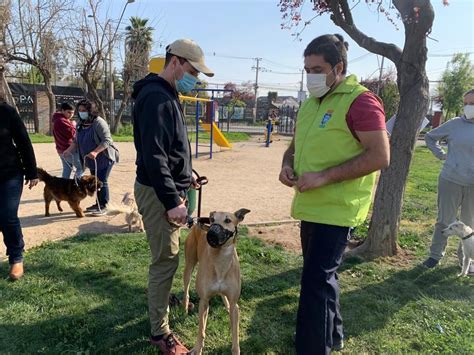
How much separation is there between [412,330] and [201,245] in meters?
2.05

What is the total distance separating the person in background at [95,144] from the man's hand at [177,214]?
4040 millimetres

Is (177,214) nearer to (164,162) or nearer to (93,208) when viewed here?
(164,162)

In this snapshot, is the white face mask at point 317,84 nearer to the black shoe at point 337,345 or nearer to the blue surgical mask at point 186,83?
the blue surgical mask at point 186,83

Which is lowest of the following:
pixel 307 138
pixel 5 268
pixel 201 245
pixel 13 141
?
pixel 5 268

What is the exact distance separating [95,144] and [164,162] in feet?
14.1

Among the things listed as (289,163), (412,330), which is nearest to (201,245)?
(289,163)

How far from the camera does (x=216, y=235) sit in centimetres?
251

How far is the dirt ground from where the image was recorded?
5.64m

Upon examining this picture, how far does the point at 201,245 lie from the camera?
3.16 m

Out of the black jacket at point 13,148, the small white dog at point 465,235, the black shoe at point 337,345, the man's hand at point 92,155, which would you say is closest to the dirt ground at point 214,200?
the man's hand at point 92,155

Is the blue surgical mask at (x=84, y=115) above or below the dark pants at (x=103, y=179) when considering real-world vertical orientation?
above

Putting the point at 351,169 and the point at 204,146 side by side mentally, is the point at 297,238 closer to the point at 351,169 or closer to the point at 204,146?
the point at 351,169

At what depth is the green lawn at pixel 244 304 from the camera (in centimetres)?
303

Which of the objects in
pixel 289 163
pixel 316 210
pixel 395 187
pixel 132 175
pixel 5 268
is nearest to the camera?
pixel 316 210
